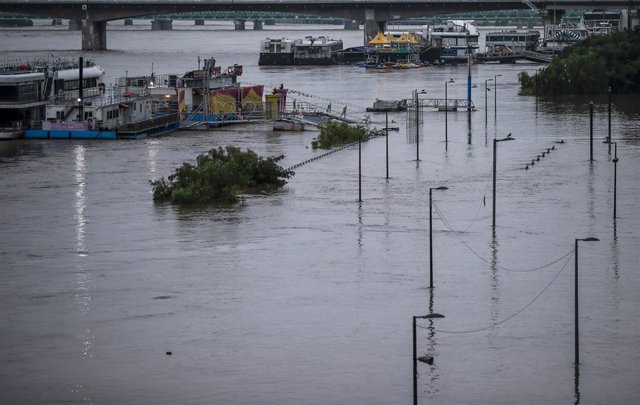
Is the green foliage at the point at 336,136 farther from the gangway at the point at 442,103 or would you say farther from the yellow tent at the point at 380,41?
the yellow tent at the point at 380,41

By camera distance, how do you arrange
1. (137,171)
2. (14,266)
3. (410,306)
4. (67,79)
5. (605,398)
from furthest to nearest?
1. (67,79)
2. (137,171)
3. (14,266)
4. (410,306)
5. (605,398)

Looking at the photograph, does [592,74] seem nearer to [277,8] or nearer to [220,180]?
[220,180]

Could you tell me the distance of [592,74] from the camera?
261 feet

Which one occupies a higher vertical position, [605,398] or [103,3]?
[103,3]

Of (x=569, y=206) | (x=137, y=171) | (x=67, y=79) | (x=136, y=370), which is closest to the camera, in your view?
(x=136, y=370)

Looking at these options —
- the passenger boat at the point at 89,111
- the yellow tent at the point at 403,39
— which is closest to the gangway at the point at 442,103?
the passenger boat at the point at 89,111

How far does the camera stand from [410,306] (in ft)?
90.9

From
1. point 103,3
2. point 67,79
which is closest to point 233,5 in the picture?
point 103,3

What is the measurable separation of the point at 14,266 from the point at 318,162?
19.2 meters

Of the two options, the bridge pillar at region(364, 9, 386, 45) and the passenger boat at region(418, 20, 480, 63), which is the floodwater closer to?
the passenger boat at region(418, 20, 480, 63)

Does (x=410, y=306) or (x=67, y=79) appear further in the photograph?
(x=67, y=79)

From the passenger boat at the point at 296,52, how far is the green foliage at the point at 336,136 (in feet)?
191

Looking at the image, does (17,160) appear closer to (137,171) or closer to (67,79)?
(137,171)

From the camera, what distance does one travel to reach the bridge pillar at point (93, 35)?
12744 cm
